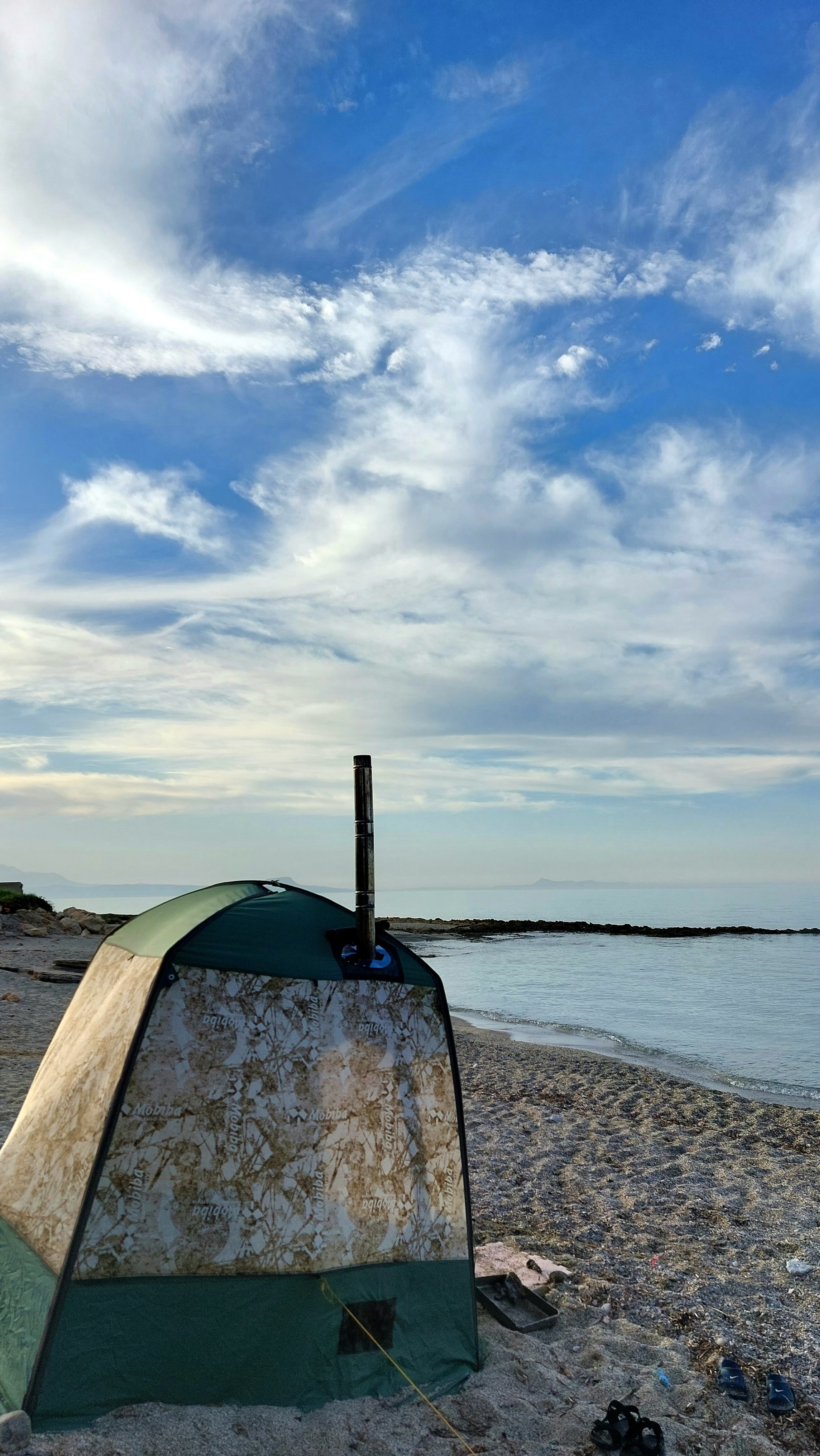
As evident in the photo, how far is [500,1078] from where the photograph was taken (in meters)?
13.6

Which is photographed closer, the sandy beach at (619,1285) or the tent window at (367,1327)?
the sandy beach at (619,1285)

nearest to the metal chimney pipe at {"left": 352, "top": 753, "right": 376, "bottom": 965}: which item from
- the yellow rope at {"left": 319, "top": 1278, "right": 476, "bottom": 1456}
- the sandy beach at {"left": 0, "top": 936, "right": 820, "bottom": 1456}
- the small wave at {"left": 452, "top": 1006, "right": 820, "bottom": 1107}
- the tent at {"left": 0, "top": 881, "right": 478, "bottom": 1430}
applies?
the tent at {"left": 0, "top": 881, "right": 478, "bottom": 1430}

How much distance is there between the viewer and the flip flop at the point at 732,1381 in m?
4.79

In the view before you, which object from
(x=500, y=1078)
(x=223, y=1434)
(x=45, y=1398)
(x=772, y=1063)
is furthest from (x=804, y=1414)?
(x=772, y=1063)

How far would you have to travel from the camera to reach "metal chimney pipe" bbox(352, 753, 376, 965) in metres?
4.86

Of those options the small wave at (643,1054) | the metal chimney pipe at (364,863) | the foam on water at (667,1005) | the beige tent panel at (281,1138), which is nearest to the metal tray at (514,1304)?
the beige tent panel at (281,1138)

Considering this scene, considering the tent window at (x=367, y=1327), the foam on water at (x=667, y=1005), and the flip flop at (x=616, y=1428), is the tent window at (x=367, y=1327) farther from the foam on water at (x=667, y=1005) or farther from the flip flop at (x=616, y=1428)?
the foam on water at (x=667, y=1005)

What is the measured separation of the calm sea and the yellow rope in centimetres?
1086

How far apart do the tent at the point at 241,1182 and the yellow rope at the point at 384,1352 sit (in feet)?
0.04

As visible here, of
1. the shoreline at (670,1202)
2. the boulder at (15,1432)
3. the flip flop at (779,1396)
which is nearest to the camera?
the boulder at (15,1432)

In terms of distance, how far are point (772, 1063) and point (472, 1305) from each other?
1446 centimetres

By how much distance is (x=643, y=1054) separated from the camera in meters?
17.8

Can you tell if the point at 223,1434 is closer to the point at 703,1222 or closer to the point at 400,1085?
the point at 400,1085

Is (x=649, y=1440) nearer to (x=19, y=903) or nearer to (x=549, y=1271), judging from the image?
(x=549, y=1271)
